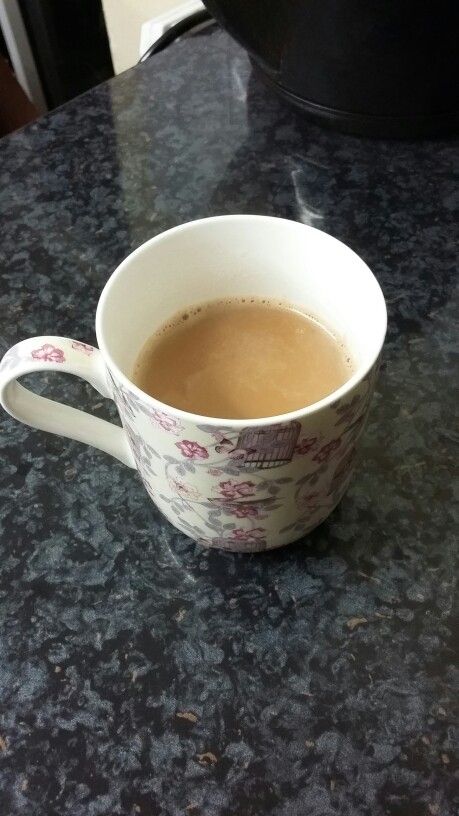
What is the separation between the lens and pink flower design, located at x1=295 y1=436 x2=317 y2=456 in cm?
33

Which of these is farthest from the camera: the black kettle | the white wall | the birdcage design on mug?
the white wall

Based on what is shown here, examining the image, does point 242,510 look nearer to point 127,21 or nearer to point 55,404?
point 55,404

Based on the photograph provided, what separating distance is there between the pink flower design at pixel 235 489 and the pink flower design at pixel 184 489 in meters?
0.02

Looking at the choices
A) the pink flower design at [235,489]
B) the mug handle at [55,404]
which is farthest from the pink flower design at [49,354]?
the pink flower design at [235,489]

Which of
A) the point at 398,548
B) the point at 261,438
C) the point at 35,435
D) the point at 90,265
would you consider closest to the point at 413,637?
the point at 398,548

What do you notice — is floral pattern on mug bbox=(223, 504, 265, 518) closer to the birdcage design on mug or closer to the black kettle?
the birdcage design on mug

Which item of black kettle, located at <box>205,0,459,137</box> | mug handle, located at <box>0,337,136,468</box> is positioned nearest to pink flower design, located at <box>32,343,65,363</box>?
mug handle, located at <box>0,337,136,468</box>

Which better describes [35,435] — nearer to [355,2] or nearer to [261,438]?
[261,438]

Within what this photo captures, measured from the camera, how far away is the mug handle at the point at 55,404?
0.36 metres

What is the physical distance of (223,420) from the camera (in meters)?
0.32

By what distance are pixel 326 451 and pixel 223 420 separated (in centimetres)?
6

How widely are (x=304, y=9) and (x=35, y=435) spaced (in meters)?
0.37

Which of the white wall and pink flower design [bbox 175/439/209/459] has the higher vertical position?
pink flower design [bbox 175/439/209/459]

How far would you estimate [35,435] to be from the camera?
51 centimetres
